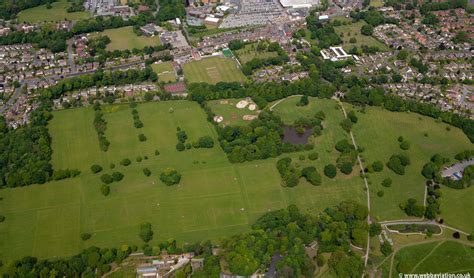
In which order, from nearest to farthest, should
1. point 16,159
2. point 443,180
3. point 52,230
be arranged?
point 52,230
point 443,180
point 16,159

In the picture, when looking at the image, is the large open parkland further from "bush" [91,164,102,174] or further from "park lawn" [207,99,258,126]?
"park lawn" [207,99,258,126]

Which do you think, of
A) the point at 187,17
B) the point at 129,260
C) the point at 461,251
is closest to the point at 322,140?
the point at 461,251

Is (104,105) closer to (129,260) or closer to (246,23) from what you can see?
(129,260)

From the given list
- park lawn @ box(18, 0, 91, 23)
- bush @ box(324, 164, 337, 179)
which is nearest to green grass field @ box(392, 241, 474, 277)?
bush @ box(324, 164, 337, 179)

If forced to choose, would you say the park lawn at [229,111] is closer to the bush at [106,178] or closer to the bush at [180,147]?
the bush at [180,147]

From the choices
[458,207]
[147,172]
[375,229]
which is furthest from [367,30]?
[147,172]

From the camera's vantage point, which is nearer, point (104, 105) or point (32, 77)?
point (104, 105)
